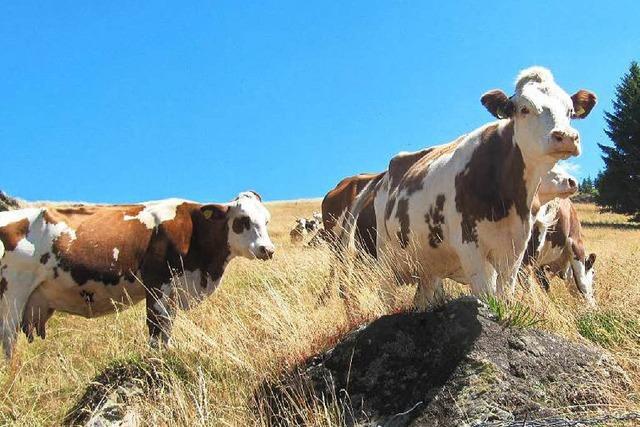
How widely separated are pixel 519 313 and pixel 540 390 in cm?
81

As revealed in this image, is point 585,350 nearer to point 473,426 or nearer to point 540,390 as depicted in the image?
point 540,390

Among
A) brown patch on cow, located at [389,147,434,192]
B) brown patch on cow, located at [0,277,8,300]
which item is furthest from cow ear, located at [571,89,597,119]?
brown patch on cow, located at [0,277,8,300]

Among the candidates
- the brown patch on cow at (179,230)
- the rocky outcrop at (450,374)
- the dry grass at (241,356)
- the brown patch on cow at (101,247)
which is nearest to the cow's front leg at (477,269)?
the dry grass at (241,356)

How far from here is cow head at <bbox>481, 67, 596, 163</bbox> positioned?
5.85m

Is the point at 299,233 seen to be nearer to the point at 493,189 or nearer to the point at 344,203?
the point at 344,203

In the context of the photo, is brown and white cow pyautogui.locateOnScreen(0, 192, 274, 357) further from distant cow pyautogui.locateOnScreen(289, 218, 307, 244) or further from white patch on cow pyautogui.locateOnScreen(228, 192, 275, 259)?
distant cow pyautogui.locateOnScreen(289, 218, 307, 244)

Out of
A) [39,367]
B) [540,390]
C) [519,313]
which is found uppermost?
[519,313]

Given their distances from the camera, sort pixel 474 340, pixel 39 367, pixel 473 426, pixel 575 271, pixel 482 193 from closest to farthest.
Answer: pixel 473 426 → pixel 474 340 → pixel 482 193 → pixel 39 367 → pixel 575 271

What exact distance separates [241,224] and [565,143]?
5.40m

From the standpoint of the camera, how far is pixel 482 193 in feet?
22.0

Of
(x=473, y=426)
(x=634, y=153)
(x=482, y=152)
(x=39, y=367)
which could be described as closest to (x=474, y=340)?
(x=473, y=426)

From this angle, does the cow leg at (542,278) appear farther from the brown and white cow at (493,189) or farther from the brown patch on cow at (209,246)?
the brown patch on cow at (209,246)

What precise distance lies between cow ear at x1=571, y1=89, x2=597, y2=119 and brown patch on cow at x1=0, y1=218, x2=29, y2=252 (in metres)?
7.25

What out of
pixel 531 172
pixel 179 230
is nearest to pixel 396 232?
pixel 531 172
